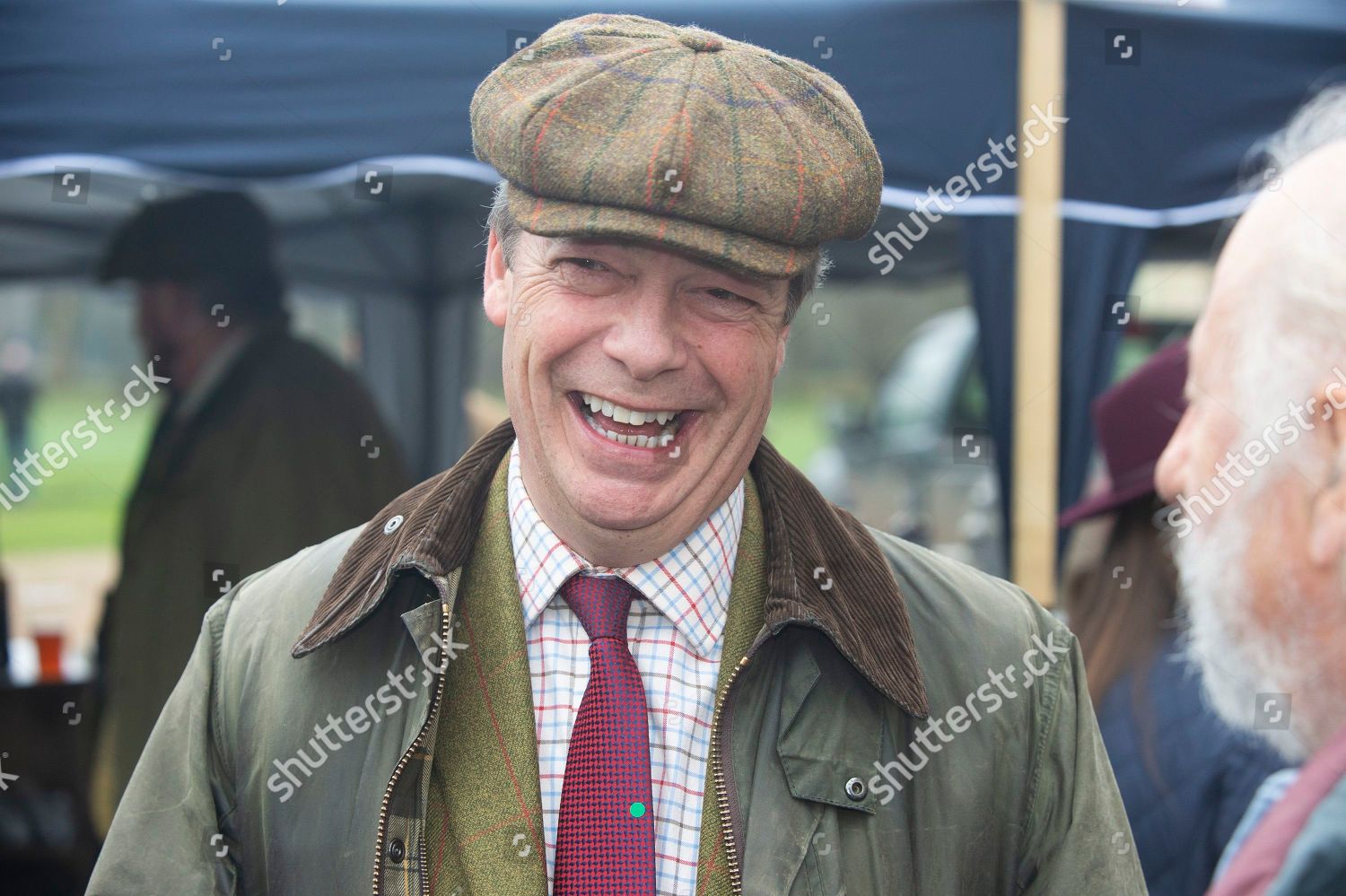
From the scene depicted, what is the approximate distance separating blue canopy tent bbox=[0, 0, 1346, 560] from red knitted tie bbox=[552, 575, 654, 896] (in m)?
2.02

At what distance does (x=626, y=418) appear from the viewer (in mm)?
1669

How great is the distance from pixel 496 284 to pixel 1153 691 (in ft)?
5.60

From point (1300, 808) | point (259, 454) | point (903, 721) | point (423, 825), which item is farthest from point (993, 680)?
point (259, 454)

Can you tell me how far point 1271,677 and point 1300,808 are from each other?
124 cm

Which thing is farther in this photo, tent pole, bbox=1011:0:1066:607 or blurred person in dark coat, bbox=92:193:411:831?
tent pole, bbox=1011:0:1066:607

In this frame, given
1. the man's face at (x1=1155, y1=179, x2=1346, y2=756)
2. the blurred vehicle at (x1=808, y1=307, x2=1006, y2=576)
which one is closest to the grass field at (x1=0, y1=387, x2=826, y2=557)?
the blurred vehicle at (x1=808, y1=307, x2=1006, y2=576)

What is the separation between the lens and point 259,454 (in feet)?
11.5

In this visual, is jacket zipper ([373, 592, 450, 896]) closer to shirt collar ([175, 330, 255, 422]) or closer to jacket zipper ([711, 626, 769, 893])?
jacket zipper ([711, 626, 769, 893])

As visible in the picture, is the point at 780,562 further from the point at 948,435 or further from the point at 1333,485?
the point at 948,435

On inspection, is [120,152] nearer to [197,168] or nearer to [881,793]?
[197,168]

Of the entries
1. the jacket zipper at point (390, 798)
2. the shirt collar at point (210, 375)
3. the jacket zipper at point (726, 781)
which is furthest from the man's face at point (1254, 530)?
the shirt collar at point (210, 375)

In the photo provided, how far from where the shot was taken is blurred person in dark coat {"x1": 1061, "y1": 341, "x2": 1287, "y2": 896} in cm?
254

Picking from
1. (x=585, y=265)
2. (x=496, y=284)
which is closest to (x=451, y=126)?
(x=496, y=284)

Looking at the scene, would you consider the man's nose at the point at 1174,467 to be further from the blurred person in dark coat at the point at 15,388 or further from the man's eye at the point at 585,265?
the blurred person in dark coat at the point at 15,388
